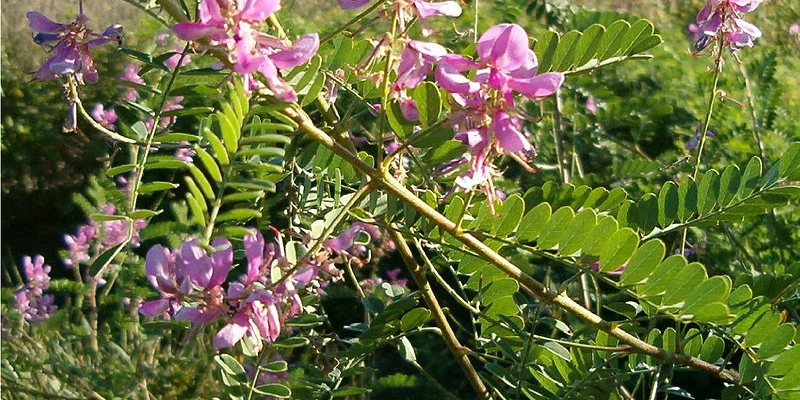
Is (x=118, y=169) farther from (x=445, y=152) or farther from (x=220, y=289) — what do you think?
(x=445, y=152)

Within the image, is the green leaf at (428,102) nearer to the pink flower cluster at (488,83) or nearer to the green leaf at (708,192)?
the pink flower cluster at (488,83)

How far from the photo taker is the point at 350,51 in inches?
36.3

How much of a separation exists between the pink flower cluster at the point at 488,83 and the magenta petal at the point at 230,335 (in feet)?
0.62

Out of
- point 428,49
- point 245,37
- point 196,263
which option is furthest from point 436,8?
point 196,263

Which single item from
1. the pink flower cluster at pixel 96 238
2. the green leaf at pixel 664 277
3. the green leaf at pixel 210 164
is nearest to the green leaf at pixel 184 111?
the green leaf at pixel 210 164

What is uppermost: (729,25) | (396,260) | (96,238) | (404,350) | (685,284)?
(729,25)

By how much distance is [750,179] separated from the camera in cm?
87

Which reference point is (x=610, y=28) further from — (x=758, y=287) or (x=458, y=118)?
(x=758, y=287)

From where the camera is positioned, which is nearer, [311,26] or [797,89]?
[797,89]

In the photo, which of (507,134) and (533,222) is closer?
(507,134)

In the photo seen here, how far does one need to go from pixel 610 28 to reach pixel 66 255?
195cm

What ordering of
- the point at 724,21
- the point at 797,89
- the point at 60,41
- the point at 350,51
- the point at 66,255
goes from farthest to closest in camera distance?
the point at 797,89
the point at 66,255
the point at 724,21
the point at 350,51
the point at 60,41

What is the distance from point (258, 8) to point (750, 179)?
1.61 feet

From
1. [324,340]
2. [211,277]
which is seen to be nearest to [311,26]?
[324,340]
